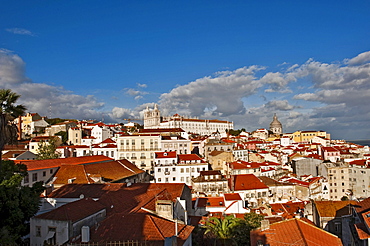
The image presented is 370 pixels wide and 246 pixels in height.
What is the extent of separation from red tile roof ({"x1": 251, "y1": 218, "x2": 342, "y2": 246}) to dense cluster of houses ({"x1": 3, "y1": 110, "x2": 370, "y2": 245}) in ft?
0.15

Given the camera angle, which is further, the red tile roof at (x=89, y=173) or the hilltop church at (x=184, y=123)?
the hilltop church at (x=184, y=123)

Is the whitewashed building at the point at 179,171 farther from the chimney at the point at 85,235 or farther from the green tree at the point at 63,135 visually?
the green tree at the point at 63,135

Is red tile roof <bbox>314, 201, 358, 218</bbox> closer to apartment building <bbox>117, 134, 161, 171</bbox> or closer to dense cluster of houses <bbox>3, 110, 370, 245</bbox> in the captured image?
dense cluster of houses <bbox>3, 110, 370, 245</bbox>

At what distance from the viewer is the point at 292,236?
463 inches

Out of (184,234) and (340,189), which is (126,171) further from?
(340,189)

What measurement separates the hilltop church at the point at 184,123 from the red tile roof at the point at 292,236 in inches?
4517

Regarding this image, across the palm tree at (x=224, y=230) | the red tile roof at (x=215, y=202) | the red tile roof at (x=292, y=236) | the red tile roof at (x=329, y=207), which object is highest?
the red tile roof at (x=292, y=236)

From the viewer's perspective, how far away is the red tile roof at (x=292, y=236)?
11.4m

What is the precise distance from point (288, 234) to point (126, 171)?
26.8 m

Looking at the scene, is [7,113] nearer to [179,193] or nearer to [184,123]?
[179,193]

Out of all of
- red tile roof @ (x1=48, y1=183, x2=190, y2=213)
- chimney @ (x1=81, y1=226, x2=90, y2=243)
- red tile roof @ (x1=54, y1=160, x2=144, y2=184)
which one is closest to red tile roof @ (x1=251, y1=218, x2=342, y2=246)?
red tile roof @ (x1=48, y1=183, x2=190, y2=213)

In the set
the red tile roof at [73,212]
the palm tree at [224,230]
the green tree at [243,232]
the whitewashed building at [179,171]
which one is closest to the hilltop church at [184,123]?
the whitewashed building at [179,171]

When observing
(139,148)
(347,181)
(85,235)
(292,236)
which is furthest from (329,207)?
(139,148)

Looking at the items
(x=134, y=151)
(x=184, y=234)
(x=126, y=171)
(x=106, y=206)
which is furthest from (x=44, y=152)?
(x=184, y=234)
